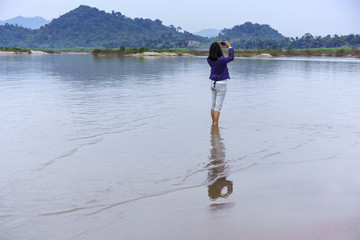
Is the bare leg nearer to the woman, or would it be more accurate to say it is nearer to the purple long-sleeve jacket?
the woman

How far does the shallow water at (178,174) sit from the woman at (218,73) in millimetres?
647

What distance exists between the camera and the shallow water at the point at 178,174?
3.84 m

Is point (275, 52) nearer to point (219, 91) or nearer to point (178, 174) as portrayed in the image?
point (219, 91)

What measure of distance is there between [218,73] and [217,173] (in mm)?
4061

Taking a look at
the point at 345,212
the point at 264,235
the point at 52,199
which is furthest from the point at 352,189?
the point at 52,199

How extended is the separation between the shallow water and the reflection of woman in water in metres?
0.02

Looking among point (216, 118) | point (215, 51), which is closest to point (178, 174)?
point (216, 118)

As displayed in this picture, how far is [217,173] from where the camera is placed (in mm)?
5754

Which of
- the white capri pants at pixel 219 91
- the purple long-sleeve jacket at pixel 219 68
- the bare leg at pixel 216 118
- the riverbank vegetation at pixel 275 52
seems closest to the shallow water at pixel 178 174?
the bare leg at pixel 216 118

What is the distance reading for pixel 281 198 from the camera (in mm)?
4570

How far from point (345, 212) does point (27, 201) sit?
12.8ft

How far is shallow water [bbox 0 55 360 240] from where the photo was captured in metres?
3.84

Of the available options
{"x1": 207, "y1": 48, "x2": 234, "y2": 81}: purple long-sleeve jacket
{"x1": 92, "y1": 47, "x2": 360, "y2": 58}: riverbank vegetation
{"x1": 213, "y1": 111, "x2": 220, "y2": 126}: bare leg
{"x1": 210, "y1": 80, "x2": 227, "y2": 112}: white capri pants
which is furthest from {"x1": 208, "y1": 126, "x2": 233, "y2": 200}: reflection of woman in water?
{"x1": 92, "y1": 47, "x2": 360, "y2": 58}: riverbank vegetation

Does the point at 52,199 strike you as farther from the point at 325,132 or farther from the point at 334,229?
the point at 325,132
